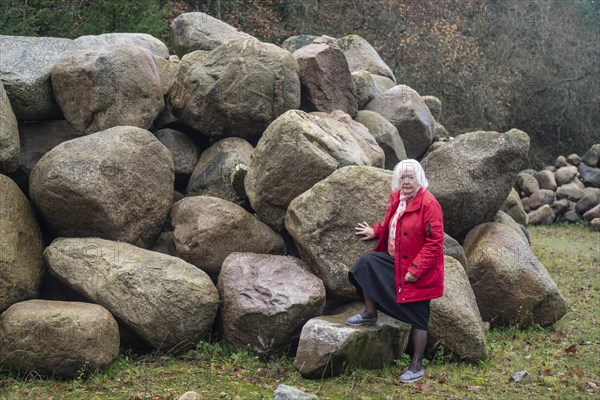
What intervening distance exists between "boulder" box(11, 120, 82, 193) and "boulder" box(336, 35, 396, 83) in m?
5.96

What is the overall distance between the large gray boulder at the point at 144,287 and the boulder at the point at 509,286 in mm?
3463

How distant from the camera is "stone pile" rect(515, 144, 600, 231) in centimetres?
2222

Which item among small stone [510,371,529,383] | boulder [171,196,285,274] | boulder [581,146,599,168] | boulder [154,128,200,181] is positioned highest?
boulder [154,128,200,181]

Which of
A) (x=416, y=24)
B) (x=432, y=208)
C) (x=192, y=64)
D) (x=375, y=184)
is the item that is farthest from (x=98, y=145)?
(x=416, y=24)

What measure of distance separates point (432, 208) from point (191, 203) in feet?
9.33

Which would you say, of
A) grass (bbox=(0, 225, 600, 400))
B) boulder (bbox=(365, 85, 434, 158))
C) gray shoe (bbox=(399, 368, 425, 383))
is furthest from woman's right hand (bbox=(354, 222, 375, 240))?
boulder (bbox=(365, 85, 434, 158))

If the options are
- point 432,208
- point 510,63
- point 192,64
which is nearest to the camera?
point 432,208

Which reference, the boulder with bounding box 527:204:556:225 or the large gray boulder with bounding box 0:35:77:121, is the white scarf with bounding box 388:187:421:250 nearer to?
the large gray boulder with bounding box 0:35:77:121

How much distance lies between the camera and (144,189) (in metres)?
8.78

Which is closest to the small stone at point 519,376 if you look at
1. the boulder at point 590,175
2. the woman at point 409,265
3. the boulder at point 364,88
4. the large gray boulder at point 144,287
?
the woman at point 409,265

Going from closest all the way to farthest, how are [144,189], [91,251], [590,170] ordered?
1. [91,251]
2. [144,189]
3. [590,170]

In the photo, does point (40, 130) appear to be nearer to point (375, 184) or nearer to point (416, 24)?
point (375, 184)

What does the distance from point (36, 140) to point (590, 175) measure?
19060mm

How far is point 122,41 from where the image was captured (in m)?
11.2
